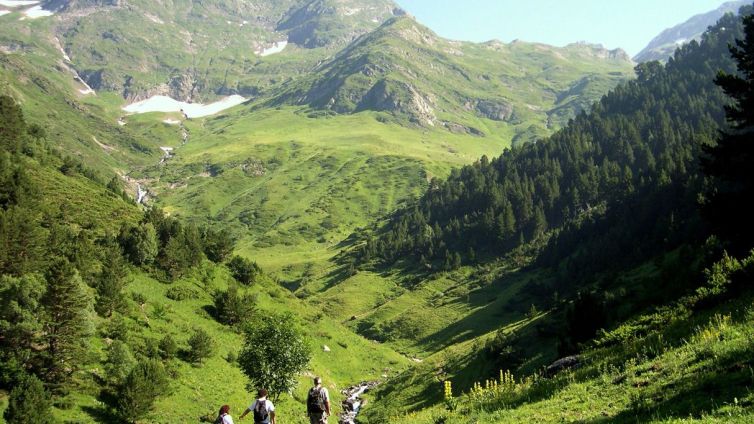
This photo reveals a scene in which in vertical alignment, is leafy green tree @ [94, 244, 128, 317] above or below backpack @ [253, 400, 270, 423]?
above

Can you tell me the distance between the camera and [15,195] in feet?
183

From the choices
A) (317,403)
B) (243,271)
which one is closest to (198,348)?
(243,271)

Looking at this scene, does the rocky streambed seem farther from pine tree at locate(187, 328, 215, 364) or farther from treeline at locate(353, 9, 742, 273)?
treeline at locate(353, 9, 742, 273)

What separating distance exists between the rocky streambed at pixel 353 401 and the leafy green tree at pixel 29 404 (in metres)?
38.1

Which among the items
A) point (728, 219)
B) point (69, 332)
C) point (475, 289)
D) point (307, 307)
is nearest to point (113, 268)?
point (69, 332)

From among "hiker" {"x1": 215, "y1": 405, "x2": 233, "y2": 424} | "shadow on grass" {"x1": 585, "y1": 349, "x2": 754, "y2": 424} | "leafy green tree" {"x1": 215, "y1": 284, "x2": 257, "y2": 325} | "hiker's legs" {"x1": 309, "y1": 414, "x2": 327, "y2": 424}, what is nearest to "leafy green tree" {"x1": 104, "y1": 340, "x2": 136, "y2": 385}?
"hiker" {"x1": 215, "y1": 405, "x2": 233, "y2": 424}

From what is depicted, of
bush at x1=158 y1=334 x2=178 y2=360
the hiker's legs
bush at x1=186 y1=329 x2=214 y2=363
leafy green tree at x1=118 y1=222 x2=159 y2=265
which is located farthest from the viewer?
leafy green tree at x1=118 y1=222 x2=159 y2=265

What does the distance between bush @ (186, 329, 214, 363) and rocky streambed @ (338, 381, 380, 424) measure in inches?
814

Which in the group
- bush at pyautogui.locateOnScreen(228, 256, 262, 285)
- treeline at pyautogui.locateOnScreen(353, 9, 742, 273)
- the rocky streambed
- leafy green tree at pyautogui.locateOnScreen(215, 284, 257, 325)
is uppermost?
treeline at pyautogui.locateOnScreen(353, 9, 742, 273)

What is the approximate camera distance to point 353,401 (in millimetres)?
73562

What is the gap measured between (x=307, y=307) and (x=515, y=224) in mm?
109525

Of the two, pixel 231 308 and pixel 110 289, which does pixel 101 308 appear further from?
pixel 231 308

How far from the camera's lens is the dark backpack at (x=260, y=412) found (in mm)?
21938

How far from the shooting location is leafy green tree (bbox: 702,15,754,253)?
122ft
